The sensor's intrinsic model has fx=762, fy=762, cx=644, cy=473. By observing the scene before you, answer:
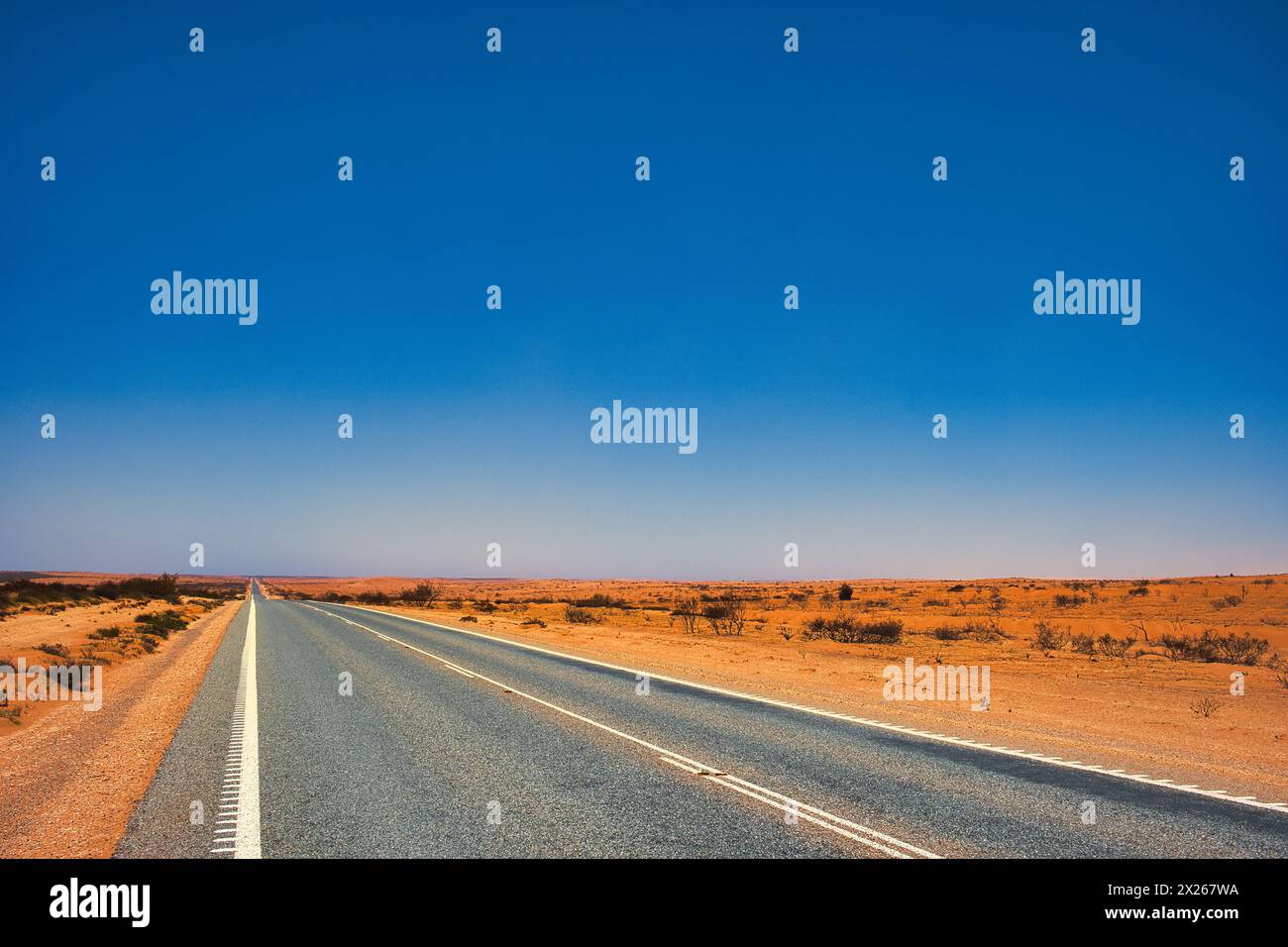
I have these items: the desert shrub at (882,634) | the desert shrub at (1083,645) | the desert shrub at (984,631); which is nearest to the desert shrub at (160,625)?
the desert shrub at (882,634)

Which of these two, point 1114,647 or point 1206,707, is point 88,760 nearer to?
point 1206,707

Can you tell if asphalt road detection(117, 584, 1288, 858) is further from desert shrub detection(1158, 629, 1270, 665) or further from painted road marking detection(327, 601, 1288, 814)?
desert shrub detection(1158, 629, 1270, 665)

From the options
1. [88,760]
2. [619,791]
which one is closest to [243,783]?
[88,760]

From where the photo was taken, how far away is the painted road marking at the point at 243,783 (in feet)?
20.4

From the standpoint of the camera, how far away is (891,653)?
26594 millimetres

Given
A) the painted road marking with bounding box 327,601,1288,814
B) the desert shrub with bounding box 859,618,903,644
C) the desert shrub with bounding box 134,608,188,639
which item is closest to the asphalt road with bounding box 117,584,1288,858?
the painted road marking with bounding box 327,601,1288,814

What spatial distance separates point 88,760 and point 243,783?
11.1ft

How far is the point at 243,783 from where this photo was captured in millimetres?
8422

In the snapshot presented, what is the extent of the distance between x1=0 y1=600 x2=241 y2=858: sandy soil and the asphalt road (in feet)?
1.13

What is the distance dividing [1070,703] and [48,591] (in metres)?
80.9
